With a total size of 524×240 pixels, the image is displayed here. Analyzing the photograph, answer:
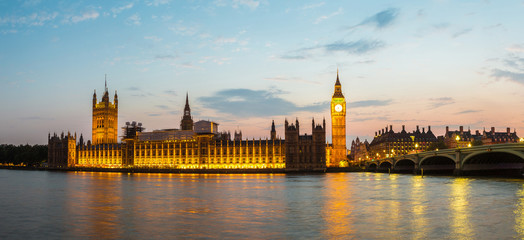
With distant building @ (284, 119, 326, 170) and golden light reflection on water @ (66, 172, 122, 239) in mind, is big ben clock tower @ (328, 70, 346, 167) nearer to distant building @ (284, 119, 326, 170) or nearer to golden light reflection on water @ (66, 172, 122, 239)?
distant building @ (284, 119, 326, 170)

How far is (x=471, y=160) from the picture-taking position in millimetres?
92125

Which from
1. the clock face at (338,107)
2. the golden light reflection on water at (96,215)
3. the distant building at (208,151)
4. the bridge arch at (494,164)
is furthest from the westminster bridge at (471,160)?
the golden light reflection on water at (96,215)

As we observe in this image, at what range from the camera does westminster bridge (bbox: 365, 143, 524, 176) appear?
234 feet

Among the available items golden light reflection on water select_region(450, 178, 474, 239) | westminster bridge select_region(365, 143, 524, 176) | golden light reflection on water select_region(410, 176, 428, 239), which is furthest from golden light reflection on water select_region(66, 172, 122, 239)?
westminster bridge select_region(365, 143, 524, 176)

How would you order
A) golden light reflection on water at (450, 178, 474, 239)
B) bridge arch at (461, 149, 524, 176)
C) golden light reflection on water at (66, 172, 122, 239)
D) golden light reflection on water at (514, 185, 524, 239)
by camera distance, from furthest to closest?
bridge arch at (461, 149, 524, 176) → golden light reflection on water at (66, 172, 122, 239) → golden light reflection on water at (450, 178, 474, 239) → golden light reflection on water at (514, 185, 524, 239)

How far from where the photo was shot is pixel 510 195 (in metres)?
49.6

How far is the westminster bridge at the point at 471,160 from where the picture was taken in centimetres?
7147

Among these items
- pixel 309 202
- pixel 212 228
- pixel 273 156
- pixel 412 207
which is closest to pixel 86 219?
pixel 212 228

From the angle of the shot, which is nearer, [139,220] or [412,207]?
[139,220]

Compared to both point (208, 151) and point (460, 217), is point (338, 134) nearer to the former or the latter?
point (208, 151)

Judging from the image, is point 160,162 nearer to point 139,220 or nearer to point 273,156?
point 273,156

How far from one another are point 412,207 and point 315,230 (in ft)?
50.0

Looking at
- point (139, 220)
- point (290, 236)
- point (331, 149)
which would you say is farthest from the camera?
point (331, 149)

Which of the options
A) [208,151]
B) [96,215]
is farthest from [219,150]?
[96,215]
